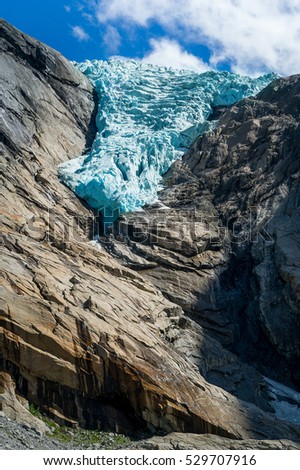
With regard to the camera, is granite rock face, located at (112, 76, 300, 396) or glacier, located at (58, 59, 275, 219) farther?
glacier, located at (58, 59, 275, 219)

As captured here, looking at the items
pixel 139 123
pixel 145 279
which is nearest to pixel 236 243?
pixel 145 279

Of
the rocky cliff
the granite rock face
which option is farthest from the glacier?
the granite rock face

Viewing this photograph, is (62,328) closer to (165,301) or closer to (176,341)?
(176,341)

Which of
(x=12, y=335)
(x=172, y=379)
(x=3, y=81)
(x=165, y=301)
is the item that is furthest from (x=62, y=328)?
(x=3, y=81)

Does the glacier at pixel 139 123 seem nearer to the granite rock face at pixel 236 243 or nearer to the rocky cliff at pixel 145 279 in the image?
the rocky cliff at pixel 145 279

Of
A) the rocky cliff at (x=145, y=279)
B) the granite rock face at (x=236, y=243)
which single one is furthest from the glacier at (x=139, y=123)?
the granite rock face at (x=236, y=243)

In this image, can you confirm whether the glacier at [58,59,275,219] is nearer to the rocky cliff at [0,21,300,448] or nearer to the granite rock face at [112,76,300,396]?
A: the rocky cliff at [0,21,300,448]
